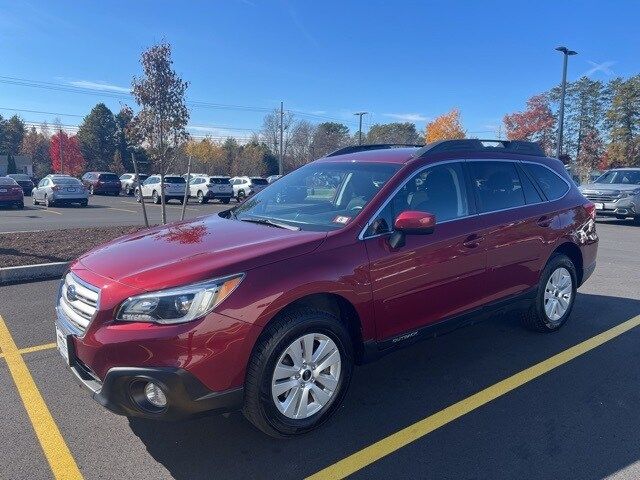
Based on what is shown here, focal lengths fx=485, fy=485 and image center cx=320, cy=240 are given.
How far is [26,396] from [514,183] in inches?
175

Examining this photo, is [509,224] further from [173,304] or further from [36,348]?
[36,348]

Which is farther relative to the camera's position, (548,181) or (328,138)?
(328,138)

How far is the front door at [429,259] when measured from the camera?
→ 334cm

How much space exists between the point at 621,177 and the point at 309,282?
18140 mm

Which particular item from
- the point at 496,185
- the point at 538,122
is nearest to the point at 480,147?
the point at 496,185

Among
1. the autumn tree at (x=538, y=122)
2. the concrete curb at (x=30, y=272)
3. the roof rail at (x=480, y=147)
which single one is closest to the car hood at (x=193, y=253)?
the roof rail at (x=480, y=147)

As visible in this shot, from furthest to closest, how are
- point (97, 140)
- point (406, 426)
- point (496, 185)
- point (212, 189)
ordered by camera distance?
point (97, 140) → point (212, 189) → point (496, 185) → point (406, 426)

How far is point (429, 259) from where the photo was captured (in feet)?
11.7

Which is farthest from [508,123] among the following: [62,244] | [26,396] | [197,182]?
[26,396]

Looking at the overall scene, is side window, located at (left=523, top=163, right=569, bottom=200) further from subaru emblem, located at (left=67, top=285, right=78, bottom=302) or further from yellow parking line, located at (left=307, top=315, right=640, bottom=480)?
subaru emblem, located at (left=67, top=285, right=78, bottom=302)

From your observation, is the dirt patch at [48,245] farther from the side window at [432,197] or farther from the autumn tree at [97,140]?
the autumn tree at [97,140]

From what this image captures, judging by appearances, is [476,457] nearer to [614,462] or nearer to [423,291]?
[614,462]

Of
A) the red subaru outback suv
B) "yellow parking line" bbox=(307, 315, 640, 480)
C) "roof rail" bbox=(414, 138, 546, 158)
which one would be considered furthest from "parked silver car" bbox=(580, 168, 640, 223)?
the red subaru outback suv

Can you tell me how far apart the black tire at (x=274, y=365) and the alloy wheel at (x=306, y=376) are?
0.12ft
